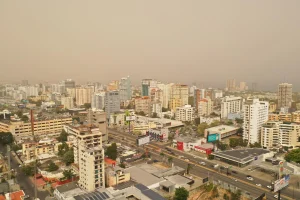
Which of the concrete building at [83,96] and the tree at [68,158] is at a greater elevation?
the concrete building at [83,96]

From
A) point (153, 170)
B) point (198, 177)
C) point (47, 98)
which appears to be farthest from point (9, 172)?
point (47, 98)

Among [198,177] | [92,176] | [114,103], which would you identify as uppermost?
[114,103]

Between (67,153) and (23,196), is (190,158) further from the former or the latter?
(23,196)

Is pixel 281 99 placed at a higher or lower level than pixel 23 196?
higher

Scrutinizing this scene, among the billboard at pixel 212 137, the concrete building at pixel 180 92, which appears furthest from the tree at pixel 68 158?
the concrete building at pixel 180 92

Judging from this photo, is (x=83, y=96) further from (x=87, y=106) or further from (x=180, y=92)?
(x=180, y=92)

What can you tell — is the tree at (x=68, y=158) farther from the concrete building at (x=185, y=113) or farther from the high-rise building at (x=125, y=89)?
the high-rise building at (x=125, y=89)

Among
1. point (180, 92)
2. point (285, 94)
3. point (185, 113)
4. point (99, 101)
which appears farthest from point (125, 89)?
point (285, 94)
